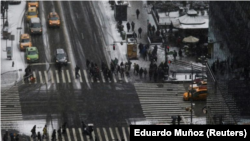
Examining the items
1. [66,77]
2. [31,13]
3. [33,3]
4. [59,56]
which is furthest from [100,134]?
[33,3]

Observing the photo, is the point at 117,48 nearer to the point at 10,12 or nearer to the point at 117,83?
the point at 117,83

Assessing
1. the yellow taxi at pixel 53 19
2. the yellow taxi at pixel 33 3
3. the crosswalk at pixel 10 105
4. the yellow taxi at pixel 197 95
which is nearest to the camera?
the crosswalk at pixel 10 105

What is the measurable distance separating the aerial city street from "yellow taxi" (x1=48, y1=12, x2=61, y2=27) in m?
0.17

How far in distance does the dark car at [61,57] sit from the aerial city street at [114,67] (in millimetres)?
196

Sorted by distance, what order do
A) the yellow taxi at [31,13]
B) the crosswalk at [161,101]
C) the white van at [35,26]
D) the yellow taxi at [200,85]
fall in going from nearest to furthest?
the crosswalk at [161,101] < the yellow taxi at [200,85] < the white van at [35,26] < the yellow taxi at [31,13]

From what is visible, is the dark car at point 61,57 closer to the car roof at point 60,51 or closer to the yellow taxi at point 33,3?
the car roof at point 60,51

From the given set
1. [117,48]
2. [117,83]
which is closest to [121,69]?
[117,83]

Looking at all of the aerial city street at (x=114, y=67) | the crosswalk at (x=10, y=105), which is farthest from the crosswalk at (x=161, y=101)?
the crosswalk at (x=10, y=105)

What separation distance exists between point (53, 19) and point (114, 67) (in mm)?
20579

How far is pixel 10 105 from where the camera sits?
330ft

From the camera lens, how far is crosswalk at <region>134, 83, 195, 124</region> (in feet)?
321

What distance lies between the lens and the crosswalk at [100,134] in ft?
296

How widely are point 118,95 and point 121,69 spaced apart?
687 centimetres

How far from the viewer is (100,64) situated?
114 m
